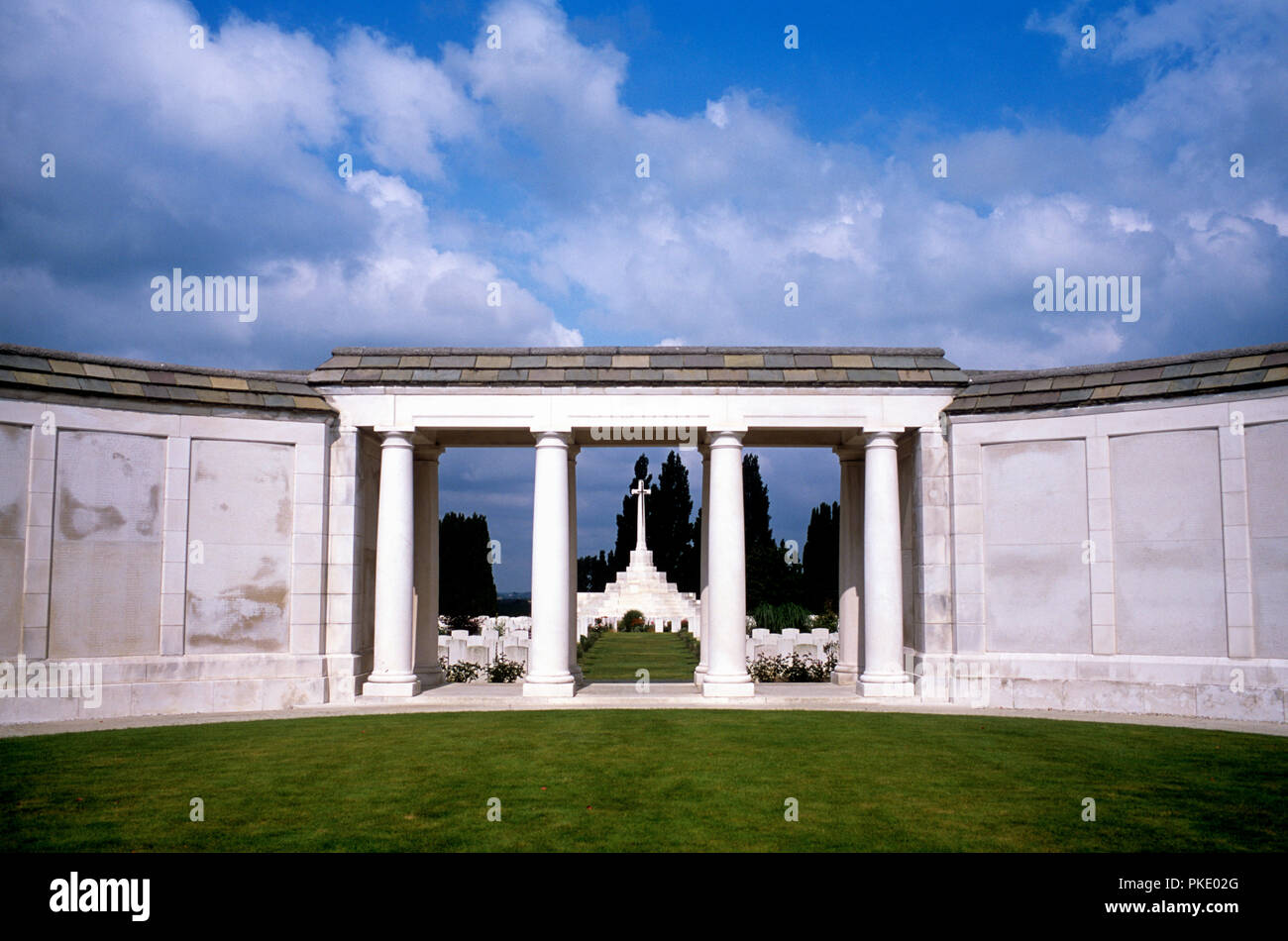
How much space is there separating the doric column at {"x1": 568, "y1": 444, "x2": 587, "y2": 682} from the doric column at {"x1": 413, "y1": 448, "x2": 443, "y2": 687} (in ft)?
12.8

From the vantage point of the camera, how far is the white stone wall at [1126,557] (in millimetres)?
18594

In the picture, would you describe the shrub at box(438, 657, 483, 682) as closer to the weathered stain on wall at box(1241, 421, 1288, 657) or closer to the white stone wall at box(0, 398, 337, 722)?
the white stone wall at box(0, 398, 337, 722)

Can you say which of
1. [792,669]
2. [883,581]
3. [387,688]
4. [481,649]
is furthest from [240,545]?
[792,669]

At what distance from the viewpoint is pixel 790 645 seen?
1369 inches

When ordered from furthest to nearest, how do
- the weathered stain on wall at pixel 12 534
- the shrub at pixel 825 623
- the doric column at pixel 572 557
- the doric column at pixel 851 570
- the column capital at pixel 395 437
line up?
the shrub at pixel 825 623 → the doric column at pixel 851 570 → the doric column at pixel 572 557 → the column capital at pixel 395 437 → the weathered stain on wall at pixel 12 534

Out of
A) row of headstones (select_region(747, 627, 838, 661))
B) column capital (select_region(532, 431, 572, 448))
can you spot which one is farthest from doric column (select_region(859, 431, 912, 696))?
row of headstones (select_region(747, 627, 838, 661))

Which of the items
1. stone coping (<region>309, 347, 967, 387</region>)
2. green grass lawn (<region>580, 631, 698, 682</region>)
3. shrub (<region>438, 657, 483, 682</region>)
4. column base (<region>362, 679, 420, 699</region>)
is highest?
stone coping (<region>309, 347, 967, 387</region>)

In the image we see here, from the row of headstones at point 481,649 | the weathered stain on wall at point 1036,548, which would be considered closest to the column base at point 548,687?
the row of headstones at point 481,649

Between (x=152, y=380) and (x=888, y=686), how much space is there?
18.1 metres

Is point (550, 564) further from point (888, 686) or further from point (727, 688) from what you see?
point (888, 686)

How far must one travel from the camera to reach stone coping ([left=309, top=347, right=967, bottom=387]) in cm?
2258

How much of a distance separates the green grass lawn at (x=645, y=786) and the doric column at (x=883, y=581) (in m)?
4.14

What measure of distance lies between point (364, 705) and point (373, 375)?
305 inches

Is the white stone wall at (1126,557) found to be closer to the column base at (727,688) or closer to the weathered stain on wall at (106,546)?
the column base at (727,688)
